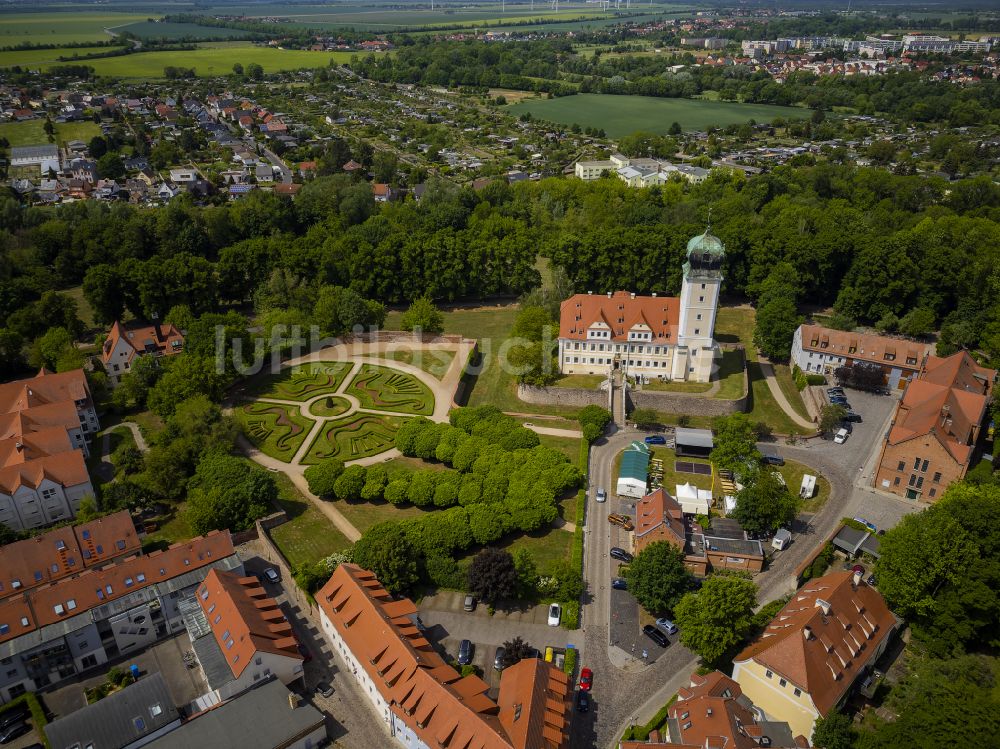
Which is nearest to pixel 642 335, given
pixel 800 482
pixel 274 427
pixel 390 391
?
pixel 800 482

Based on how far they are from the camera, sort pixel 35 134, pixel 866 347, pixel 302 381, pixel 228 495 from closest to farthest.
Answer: pixel 228 495, pixel 866 347, pixel 302 381, pixel 35 134

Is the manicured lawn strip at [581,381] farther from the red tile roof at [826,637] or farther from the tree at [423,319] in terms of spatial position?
the red tile roof at [826,637]

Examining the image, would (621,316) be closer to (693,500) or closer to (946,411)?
(693,500)

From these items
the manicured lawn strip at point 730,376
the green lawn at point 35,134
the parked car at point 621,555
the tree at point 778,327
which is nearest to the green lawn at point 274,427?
the parked car at point 621,555

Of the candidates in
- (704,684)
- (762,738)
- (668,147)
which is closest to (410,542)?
(704,684)

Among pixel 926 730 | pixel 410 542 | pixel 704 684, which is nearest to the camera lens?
pixel 926 730

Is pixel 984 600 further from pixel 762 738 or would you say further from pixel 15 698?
pixel 15 698
